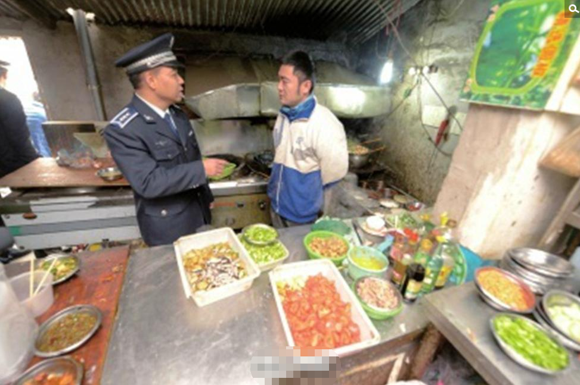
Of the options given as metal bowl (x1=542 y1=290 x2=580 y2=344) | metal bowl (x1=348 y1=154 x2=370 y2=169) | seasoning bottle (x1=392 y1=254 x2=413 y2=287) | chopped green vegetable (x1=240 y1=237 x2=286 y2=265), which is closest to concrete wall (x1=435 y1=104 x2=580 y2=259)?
metal bowl (x1=542 y1=290 x2=580 y2=344)

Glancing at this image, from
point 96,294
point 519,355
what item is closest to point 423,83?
point 519,355

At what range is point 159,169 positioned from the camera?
73.6 inches

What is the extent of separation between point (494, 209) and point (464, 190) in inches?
8.2

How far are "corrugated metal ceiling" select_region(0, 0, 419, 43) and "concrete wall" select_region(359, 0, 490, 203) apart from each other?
0.39 metres

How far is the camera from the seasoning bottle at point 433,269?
55.2 inches

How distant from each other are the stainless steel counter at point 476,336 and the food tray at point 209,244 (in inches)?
37.8

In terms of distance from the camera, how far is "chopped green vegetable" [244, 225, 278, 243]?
1762mm

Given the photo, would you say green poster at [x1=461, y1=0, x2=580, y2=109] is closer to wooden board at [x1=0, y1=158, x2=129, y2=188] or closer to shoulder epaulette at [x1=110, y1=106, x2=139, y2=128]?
shoulder epaulette at [x1=110, y1=106, x2=139, y2=128]

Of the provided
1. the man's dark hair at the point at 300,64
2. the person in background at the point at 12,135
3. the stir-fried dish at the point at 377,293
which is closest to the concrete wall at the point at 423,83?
the man's dark hair at the point at 300,64

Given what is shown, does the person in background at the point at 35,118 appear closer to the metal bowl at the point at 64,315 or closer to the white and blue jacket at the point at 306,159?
the white and blue jacket at the point at 306,159

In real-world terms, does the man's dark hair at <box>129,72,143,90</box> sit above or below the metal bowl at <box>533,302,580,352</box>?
above

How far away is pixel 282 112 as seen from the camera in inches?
104

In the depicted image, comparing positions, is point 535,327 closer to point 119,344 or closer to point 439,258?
point 439,258

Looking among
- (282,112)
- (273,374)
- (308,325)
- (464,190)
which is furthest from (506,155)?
(282,112)
